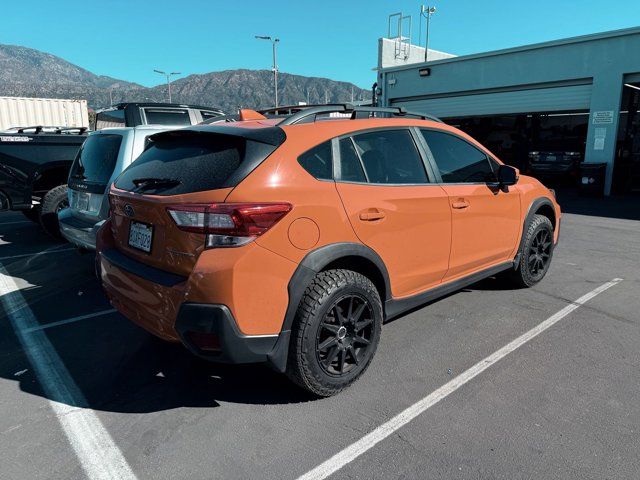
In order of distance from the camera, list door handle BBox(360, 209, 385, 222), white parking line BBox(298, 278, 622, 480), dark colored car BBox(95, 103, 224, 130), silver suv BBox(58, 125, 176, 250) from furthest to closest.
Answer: dark colored car BBox(95, 103, 224, 130) < silver suv BBox(58, 125, 176, 250) < door handle BBox(360, 209, 385, 222) < white parking line BBox(298, 278, 622, 480)

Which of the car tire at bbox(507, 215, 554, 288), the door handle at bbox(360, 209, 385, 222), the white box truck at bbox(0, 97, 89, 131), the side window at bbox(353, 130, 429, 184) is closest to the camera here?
the door handle at bbox(360, 209, 385, 222)

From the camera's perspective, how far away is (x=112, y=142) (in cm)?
505

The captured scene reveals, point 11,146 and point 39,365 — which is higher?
point 11,146

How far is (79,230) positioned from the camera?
4.84 m

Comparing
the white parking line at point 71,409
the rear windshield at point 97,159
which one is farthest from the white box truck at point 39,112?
the white parking line at point 71,409

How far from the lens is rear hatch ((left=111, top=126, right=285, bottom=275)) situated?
99.6 inches

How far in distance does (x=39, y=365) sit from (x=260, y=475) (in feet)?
6.85

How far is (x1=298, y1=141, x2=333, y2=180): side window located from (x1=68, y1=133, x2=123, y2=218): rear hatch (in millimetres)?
2824

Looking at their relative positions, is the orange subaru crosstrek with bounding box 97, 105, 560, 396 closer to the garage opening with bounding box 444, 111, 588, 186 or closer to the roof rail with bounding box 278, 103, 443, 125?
the roof rail with bounding box 278, 103, 443, 125

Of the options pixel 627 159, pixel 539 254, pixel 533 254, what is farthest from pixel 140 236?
pixel 627 159

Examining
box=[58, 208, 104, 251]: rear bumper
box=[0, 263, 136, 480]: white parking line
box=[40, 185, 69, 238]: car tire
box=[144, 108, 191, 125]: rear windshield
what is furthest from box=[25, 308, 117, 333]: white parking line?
box=[144, 108, 191, 125]: rear windshield

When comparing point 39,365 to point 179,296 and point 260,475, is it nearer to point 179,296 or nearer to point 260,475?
point 179,296

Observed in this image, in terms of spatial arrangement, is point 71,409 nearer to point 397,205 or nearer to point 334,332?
point 334,332

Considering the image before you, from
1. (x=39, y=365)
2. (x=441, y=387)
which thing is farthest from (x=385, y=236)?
(x=39, y=365)
